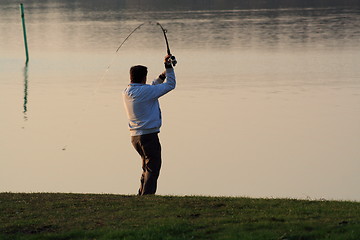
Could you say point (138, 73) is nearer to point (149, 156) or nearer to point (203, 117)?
point (149, 156)

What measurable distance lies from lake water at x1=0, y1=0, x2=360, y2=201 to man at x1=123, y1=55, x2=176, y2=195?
11.0 ft

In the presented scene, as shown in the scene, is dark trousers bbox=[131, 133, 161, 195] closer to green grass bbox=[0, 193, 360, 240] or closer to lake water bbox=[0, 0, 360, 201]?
green grass bbox=[0, 193, 360, 240]

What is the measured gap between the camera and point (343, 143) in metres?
18.4

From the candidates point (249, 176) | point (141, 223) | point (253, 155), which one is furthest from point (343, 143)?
point (141, 223)

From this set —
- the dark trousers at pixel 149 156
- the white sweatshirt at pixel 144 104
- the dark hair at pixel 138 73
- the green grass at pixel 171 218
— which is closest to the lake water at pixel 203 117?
the dark trousers at pixel 149 156

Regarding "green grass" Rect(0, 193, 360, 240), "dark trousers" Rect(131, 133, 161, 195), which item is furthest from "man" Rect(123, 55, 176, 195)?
"green grass" Rect(0, 193, 360, 240)

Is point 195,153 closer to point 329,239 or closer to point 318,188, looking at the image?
point 318,188

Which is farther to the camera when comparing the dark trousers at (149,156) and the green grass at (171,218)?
the dark trousers at (149,156)

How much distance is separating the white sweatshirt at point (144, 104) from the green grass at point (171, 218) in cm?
96

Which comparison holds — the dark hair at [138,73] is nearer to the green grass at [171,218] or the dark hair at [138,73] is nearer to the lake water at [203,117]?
the green grass at [171,218]

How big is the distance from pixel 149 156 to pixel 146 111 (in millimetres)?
584

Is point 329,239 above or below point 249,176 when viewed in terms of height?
above

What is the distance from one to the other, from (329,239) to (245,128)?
1227 cm

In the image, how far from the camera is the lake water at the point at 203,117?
15758mm
